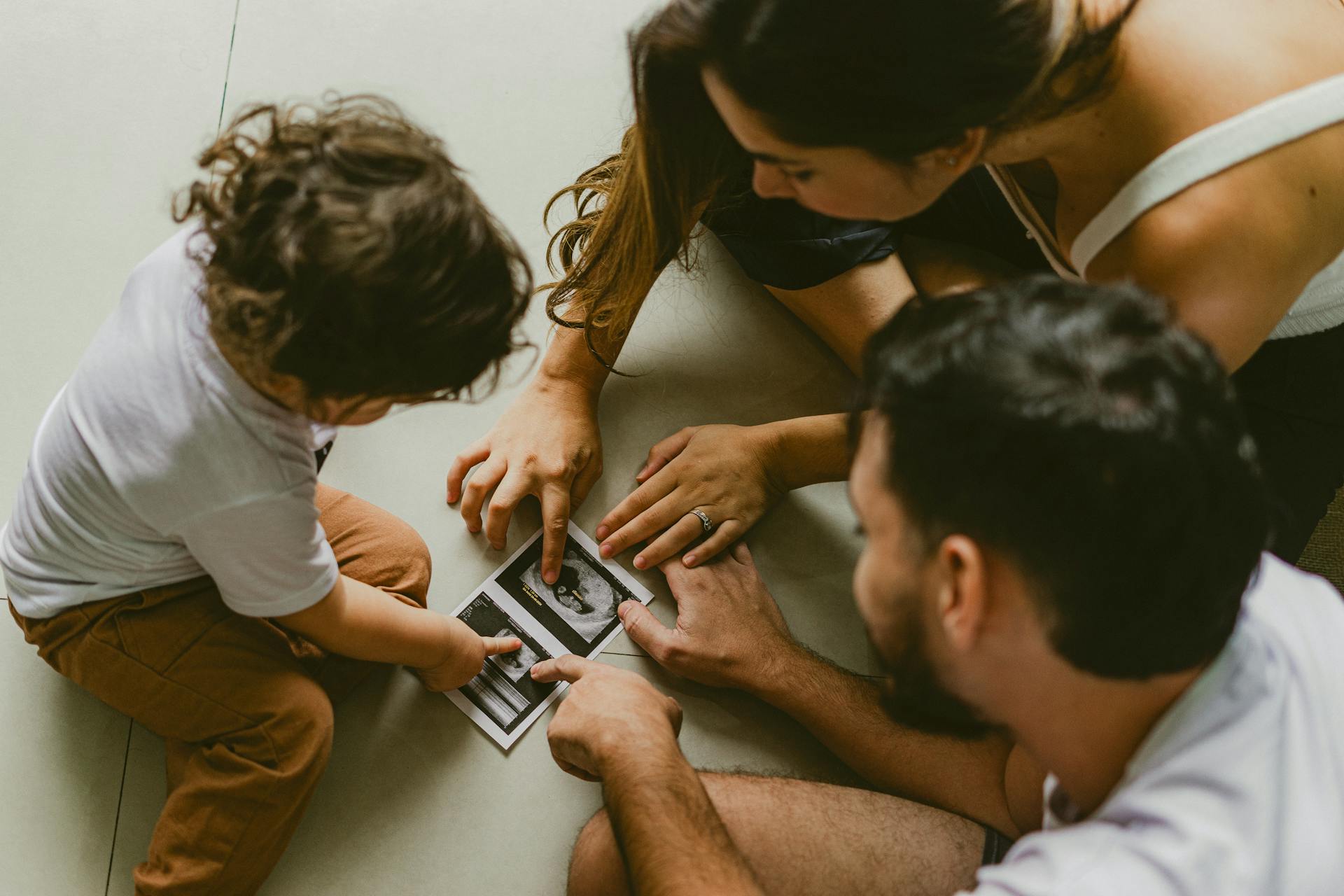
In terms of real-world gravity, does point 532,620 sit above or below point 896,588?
below

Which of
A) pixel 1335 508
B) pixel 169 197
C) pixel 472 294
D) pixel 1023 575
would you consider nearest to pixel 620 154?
pixel 472 294

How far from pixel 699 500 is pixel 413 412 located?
1.31ft

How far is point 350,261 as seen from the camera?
80cm

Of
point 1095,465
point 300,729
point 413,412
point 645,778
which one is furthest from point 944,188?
point 300,729

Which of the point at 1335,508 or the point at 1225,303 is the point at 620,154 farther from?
the point at 1335,508

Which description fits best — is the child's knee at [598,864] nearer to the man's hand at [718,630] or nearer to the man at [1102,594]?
the man's hand at [718,630]

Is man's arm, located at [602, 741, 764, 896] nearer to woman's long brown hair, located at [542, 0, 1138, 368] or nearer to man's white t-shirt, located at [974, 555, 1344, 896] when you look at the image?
man's white t-shirt, located at [974, 555, 1344, 896]

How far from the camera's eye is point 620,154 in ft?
3.92

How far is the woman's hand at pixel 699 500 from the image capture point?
1281 mm

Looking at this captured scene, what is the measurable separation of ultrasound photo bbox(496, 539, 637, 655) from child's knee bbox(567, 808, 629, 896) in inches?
8.7

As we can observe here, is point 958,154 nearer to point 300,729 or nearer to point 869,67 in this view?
point 869,67

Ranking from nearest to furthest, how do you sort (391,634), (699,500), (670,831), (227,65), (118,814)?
(670,831), (391,634), (118,814), (699,500), (227,65)

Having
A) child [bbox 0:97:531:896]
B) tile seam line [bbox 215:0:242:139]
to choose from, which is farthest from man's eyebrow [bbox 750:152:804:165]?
tile seam line [bbox 215:0:242:139]

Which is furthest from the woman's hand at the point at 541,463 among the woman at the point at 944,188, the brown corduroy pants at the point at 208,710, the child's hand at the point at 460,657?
the brown corduroy pants at the point at 208,710
